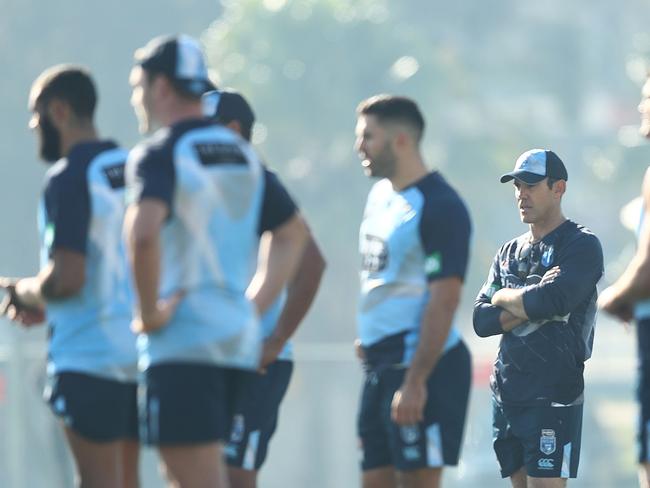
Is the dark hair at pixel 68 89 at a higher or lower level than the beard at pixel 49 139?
higher

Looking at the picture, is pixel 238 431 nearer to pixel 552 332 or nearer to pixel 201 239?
pixel 552 332

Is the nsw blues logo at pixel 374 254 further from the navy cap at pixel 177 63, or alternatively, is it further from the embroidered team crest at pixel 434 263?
the navy cap at pixel 177 63

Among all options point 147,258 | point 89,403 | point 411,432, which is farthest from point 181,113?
point 411,432

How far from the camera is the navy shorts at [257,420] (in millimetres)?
8328

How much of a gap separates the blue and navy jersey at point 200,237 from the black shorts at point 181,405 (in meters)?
0.05

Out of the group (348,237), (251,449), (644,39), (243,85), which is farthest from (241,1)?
(251,449)

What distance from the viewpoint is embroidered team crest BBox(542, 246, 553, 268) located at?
9.09 meters

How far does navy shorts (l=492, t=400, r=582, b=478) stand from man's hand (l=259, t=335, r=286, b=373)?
64.8 inches

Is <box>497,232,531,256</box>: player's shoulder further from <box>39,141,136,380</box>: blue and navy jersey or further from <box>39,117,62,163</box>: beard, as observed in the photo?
<box>39,117,62,163</box>: beard

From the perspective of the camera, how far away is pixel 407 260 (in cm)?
771

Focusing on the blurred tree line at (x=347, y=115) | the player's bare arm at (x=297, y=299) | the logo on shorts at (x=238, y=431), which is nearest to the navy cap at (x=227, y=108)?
the player's bare arm at (x=297, y=299)

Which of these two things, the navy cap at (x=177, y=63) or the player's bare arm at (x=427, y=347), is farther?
the player's bare arm at (x=427, y=347)

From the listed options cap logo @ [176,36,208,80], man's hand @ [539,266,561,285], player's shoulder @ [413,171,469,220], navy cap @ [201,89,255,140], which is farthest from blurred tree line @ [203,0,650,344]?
cap logo @ [176,36,208,80]

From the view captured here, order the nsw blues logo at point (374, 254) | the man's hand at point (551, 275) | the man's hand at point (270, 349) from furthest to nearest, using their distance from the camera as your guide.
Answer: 1. the man's hand at point (551, 275)
2. the man's hand at point (270, 349)
3. the nsw blues logo at point (374, 254)
